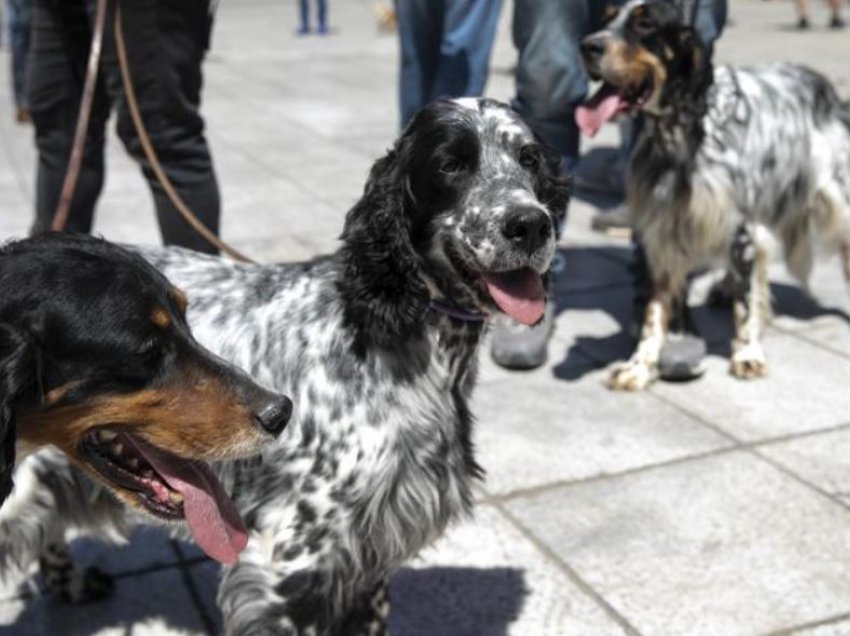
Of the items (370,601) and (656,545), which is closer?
(370,601)

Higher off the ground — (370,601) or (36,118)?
(36,118)

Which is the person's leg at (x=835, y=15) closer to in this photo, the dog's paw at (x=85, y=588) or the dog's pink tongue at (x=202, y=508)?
the dog's paw at (x=85, y=588)

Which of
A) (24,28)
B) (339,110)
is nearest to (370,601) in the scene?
(24,28)

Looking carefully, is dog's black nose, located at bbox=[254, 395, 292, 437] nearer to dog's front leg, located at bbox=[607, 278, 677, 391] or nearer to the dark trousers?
the dark trousers

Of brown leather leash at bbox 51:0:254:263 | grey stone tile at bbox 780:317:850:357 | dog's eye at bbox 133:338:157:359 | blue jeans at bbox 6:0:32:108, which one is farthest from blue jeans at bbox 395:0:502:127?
blue jeans at bbox 6:0:32:108

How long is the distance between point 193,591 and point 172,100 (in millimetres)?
1795

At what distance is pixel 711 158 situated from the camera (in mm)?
4773

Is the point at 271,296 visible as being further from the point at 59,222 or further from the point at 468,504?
the point at 59,222

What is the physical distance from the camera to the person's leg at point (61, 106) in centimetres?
454

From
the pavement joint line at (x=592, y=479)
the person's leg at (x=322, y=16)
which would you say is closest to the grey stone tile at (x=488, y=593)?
the pavement joint line at (x=592, y=479)

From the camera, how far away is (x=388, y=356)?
2.93 metres

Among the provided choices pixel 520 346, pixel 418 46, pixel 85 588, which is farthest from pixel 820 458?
pixel 85 588

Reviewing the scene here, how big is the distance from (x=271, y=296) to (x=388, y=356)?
1.42 ft

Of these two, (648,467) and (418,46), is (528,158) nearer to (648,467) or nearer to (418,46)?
(648,467)
